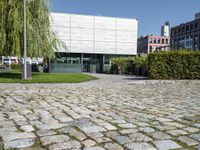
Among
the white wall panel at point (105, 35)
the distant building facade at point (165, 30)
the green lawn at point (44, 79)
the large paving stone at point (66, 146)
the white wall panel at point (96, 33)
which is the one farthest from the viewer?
the distant building facade at point (165, 30)

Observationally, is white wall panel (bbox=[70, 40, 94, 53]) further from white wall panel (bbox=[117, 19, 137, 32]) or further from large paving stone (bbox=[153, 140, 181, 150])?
large paving stone (bbox=[153, 140, 181, 150])

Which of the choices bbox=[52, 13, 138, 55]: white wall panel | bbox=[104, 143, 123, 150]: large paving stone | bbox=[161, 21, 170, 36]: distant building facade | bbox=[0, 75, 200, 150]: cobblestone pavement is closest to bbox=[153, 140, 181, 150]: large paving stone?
bbox=[0, 75, 200, 150]: cobblestone pavement

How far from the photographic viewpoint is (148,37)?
136 metres

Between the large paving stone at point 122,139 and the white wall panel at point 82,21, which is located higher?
the white wall panel at point 82,21

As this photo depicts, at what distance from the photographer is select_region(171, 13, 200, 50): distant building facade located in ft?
351

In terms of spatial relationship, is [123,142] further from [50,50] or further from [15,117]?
[50,50]

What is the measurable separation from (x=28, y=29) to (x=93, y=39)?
2628cm

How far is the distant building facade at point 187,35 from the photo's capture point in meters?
107

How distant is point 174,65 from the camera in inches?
856

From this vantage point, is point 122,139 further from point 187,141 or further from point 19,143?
point 19,143

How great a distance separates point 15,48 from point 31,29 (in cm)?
172

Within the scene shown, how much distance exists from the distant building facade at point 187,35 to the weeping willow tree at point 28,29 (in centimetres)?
8845

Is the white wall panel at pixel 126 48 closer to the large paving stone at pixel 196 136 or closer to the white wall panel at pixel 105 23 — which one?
the white wall panel at pixel 105 23

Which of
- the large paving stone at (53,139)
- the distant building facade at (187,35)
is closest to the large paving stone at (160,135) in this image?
the large paving stone at (53,139)
